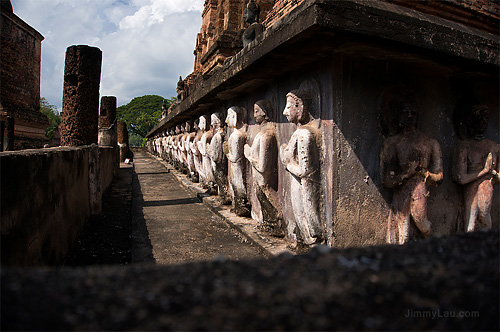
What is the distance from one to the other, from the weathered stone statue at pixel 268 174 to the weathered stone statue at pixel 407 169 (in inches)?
48.8

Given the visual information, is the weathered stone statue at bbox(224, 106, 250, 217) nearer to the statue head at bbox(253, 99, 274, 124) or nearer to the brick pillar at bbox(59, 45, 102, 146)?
the statue head at bbox(253, 99, 274, 124)

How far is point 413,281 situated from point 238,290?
0.41 metres

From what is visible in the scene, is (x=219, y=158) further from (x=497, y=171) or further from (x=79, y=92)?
(x=497, y=171)

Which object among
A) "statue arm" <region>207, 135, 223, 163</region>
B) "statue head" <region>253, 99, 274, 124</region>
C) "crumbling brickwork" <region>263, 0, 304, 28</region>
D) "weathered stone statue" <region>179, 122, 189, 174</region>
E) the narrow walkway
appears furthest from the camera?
"weathered stone statue" <region>179, 122, 189, 174</region>

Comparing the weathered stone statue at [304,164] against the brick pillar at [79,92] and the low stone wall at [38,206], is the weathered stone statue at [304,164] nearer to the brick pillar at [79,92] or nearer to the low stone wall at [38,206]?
the low stone wall at [38,206]

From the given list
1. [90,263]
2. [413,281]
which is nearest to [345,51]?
[413,281]

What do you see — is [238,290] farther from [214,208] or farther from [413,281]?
[214,208]

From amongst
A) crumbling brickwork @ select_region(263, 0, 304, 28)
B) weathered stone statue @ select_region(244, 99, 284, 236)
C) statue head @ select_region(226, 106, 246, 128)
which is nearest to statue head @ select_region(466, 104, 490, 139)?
weathered stone statue @ select_region(244, 99, 284, 236)

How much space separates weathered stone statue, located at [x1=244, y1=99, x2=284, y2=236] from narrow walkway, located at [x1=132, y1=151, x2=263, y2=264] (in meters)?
0.38

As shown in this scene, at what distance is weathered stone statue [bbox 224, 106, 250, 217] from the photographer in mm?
4707

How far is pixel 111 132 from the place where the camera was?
1185cm

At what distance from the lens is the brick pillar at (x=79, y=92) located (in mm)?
5762

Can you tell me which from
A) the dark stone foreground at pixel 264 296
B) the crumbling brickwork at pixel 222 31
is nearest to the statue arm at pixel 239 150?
the crumbling brickwork at pixel 222 31

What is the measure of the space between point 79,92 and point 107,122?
670 cm
